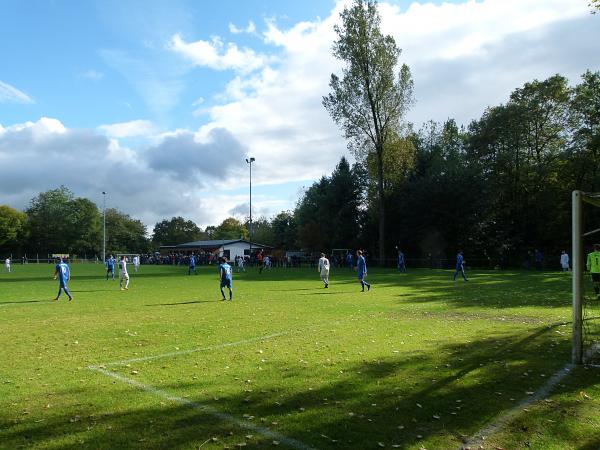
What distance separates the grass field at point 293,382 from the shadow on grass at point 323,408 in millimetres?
24

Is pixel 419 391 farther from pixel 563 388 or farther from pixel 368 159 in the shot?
pixel 368 159

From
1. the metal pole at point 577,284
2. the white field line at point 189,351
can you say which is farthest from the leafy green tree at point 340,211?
the metal pole at point 577,284

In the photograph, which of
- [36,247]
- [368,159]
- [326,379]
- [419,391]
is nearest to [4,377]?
[326,379]

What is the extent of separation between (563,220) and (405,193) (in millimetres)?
→ 15150

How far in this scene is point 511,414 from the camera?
18.0 feet

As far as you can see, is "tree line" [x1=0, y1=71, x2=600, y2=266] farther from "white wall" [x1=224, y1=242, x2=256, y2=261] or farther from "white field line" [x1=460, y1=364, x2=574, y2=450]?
"white field line" [x1=460, y1=364, x2=574, y2=450]

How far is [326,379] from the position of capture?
682 cm

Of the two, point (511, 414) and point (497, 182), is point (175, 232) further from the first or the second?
point (511, 414)

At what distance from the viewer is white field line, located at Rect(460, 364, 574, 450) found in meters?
4.77

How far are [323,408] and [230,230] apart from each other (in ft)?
444

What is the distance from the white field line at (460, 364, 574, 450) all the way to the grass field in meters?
0.05

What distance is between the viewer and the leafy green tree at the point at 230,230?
133750mm

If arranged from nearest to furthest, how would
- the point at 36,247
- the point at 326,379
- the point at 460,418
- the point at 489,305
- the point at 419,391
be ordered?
the point at 460,418
the point at 419,391
the point at 326,379
the point at 489,305
the point at 36,247

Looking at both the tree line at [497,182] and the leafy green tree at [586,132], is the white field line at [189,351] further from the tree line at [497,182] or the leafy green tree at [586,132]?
the leafy green tree at [586,132]
